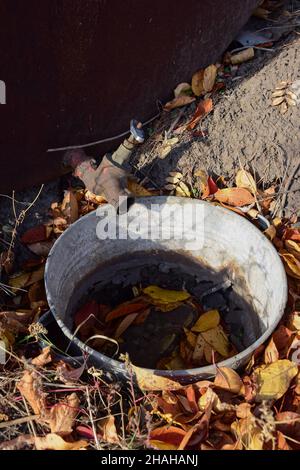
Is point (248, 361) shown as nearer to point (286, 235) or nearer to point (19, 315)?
point (286, 235)

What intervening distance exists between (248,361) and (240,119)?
3.12 feet

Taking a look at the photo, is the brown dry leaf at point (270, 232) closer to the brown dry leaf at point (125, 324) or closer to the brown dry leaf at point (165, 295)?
the brown dry leaf at point (165, 295)

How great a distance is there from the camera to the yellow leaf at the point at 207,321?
2.00 m

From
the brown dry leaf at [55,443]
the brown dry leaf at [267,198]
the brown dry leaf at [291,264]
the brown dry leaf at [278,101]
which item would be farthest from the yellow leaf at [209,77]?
the brown dry leaf at [55,443]

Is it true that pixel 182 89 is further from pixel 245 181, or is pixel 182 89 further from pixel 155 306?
pixel 155 306

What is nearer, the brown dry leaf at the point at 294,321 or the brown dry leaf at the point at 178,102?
the brown dry leaf at the point at 294,321

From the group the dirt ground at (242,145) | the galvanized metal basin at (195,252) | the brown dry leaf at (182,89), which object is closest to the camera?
the galvanized metal basin at (195,252)

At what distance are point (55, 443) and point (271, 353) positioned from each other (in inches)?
25.9

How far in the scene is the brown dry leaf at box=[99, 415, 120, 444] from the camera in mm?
1457

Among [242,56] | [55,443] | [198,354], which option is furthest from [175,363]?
[242,56]

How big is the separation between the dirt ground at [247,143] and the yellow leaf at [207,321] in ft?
1.57

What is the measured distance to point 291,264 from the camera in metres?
1.89

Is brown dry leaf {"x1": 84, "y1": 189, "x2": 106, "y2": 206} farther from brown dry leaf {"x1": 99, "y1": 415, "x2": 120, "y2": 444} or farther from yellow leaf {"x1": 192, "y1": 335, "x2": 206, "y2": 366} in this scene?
brown dry leaf {"x1": 99, "y1": 415, "x2": 120, "y2": 444}

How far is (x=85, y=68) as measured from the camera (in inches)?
71.2
